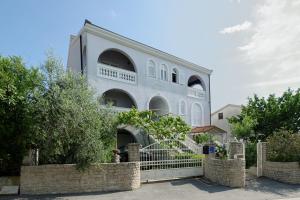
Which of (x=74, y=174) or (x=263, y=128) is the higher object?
(x=263, y=128)

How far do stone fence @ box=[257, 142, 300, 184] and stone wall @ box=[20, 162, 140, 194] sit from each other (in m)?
6.82

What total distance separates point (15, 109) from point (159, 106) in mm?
14973

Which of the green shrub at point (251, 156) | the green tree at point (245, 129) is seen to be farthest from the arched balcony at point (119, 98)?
the green shrub at point (251, 156)

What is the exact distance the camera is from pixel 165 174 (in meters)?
12.7

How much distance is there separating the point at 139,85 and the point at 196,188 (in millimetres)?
10747

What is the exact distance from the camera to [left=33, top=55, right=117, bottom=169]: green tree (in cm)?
1002

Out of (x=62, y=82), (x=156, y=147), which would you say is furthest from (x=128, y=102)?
(x=62, y=82)

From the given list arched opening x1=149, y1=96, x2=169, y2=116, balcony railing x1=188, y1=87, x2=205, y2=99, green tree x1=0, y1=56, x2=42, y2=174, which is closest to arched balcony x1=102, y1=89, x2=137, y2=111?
arched opening x1=149, y1=96, x2=169, y2=116

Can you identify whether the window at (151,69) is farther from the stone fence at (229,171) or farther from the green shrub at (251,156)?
the stone fence at (229,171)

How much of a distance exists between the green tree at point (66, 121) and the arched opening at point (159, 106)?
1221 centimetres

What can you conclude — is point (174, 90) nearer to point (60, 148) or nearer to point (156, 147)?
point (156, 147)

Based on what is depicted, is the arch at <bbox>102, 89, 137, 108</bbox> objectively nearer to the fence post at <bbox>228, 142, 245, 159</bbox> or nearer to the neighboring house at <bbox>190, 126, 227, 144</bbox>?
the neighboring house at <bbox>190, 126, 227, 144</bbox>

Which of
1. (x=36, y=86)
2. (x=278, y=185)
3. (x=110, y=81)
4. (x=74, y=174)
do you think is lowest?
(x=278, y=185)

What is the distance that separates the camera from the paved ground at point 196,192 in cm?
1000
